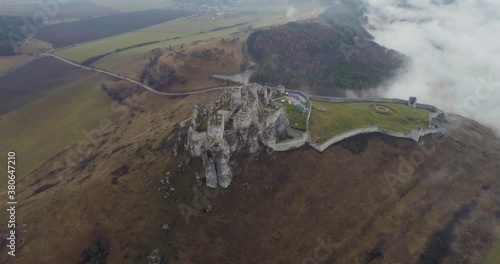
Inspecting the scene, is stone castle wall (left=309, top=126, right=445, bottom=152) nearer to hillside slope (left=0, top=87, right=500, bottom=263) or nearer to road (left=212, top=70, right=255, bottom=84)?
hillside slope (left=0, top=87, right=500, bottom=263)

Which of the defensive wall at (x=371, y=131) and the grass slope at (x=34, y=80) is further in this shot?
the grass slope at (x=34, y=80)

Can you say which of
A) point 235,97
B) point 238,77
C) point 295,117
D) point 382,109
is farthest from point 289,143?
point 238,77

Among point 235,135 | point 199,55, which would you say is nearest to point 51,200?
point 235,135

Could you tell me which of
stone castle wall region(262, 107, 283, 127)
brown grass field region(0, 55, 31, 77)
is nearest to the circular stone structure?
stone castle wall region(262, 107, 283, 127)

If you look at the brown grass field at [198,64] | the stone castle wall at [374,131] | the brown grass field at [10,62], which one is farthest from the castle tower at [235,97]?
the brown grass field at [10,62]

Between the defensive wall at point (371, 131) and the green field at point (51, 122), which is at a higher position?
the defensive wall at point (371, 131)

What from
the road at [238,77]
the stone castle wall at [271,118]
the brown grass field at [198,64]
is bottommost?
the road at [238,77]

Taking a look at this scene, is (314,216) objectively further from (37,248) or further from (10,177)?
(10,177)

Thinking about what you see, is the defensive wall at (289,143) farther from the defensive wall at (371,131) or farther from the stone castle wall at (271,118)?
the stone castle wall at (271,118)
